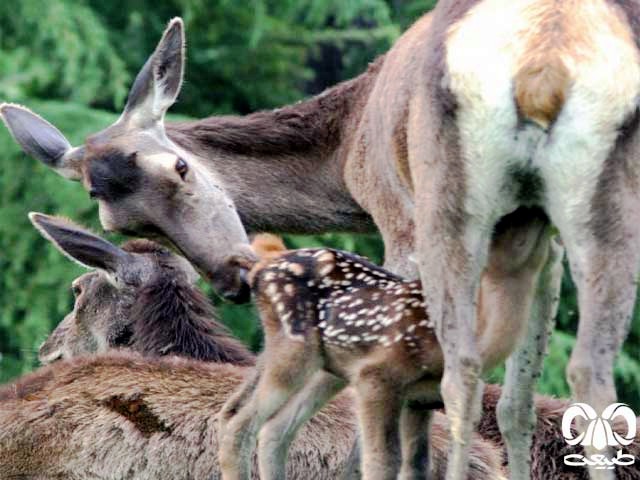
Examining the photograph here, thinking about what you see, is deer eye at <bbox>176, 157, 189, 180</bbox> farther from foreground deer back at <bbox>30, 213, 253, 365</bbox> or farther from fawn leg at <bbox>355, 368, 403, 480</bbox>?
fawn leg at <bbox>355, 368, 403, 480</bbox>

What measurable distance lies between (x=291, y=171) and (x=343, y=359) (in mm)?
1882

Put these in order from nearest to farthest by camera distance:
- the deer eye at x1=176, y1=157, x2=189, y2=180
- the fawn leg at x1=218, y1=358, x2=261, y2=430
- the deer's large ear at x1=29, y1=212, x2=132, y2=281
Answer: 1. the fawn leg at x1=218, y1=358, x2=261, y2=430
2. the deer eye at x1=176, y1=157, x2=189, y2=180
3. the deer's large ear at x1=29, y1=212, x2=132, y2=281

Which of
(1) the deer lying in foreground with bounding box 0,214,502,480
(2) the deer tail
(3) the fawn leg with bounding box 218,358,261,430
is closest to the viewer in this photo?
(2) the deer tail

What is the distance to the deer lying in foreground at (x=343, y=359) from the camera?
20.8 feet

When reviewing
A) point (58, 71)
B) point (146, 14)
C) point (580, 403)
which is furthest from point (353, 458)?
point (146, 14)

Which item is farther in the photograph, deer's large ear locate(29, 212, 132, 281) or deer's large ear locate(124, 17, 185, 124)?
deer's large ear locate(29, 212, 132, 281)

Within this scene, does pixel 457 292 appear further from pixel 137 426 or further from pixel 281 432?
pixel 137 426

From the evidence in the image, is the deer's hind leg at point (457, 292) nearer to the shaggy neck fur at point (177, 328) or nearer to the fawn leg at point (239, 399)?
the fawn leg at point (239, 399)

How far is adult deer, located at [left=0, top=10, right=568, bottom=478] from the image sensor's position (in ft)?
21.3

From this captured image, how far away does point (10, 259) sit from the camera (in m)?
15.1

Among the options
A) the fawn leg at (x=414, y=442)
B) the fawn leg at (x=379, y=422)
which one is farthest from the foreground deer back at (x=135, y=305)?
the fawn leg at (x=379, y=422)

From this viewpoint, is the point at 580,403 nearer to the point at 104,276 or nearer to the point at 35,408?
the point at 35,408

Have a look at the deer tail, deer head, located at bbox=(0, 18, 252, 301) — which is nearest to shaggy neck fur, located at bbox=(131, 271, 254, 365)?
deer head, located at bbox=(0, 18, 252, 301)

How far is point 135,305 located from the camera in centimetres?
853
